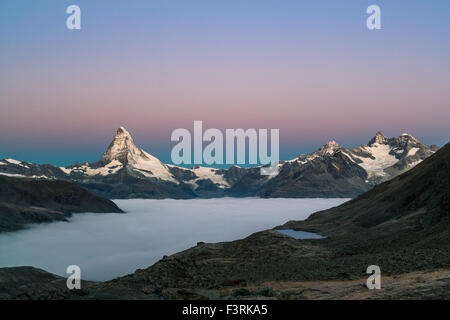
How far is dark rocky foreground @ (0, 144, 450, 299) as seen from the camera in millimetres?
30359

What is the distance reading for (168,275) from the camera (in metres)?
50.3

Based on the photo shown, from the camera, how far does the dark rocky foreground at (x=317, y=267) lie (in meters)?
30.4

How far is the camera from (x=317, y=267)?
1987 inches

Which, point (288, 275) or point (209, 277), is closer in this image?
point (288, 275)

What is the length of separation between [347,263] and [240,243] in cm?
3771

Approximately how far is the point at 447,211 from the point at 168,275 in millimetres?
65529
